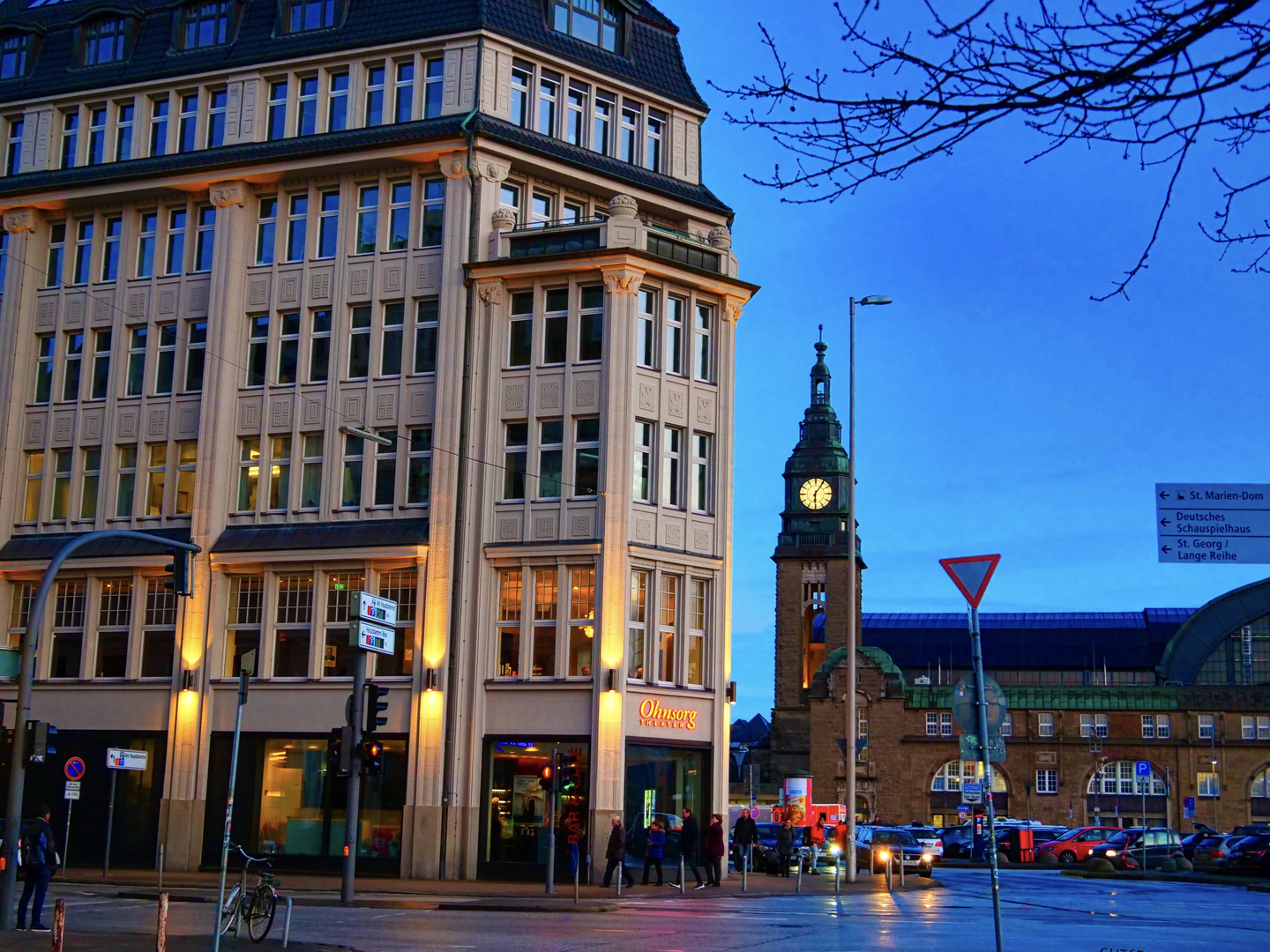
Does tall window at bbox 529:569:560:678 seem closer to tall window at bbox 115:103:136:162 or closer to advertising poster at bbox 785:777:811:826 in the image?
tall window at bbox 115:103:136:162

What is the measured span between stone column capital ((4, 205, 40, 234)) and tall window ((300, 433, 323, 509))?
1029 centimetres

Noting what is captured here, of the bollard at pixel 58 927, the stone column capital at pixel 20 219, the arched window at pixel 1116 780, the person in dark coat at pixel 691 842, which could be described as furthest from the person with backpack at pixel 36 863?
the arched window at pixel 1116 780

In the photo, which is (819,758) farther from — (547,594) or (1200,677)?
(547,594)

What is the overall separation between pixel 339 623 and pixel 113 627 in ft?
21.1

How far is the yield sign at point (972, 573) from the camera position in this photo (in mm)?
15120

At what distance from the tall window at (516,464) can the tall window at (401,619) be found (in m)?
2.99

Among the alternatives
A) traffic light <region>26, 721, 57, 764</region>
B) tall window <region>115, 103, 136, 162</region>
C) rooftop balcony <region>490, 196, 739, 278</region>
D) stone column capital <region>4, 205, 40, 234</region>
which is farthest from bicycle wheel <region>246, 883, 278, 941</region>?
stone column capital <region>4, 205, 40, 234</region>

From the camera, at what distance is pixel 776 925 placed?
22.7 m

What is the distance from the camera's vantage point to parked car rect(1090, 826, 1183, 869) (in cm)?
5859

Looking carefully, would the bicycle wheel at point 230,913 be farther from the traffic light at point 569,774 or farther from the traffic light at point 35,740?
the traffic light at point 569,774

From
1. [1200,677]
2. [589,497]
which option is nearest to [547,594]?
[589,497]

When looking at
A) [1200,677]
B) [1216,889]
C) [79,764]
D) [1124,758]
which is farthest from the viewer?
[1200,677]

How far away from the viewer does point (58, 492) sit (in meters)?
41.8

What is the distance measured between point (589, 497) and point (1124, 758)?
249ft
